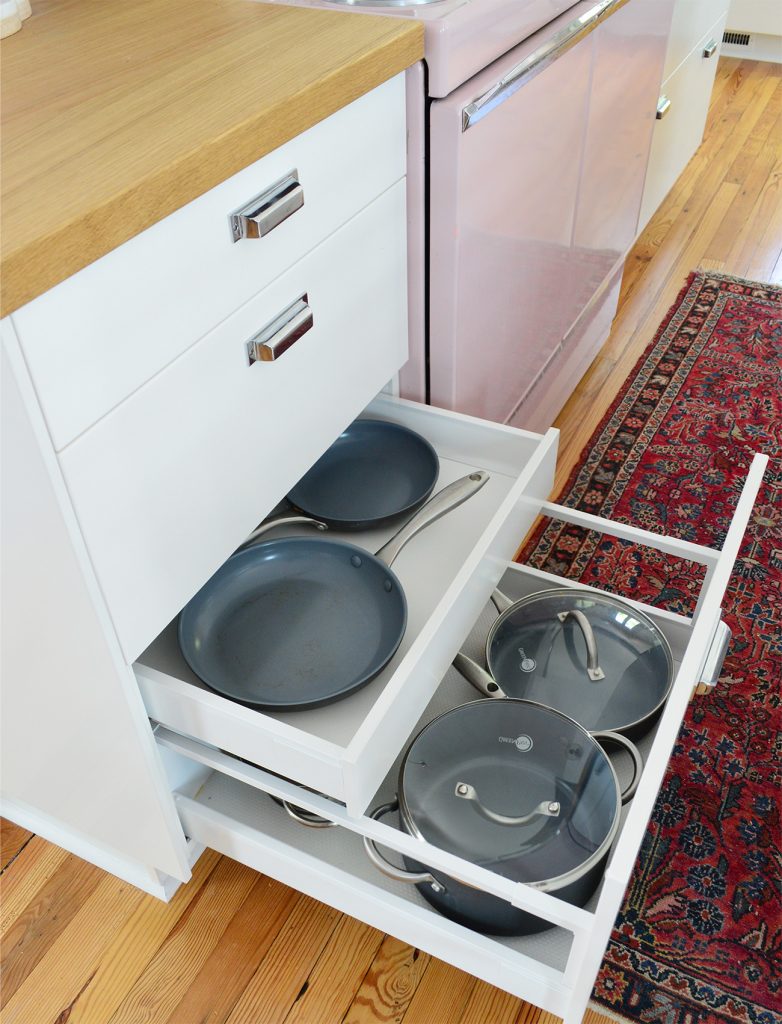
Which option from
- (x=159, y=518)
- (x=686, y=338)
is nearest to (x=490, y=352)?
(x=159, y=518)

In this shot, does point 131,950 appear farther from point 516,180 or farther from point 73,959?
point 516,180

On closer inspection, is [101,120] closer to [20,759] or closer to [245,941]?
[20,759]

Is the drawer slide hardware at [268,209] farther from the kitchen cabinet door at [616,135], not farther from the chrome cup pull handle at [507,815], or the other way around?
the kitchen cabinet door at [616,135]

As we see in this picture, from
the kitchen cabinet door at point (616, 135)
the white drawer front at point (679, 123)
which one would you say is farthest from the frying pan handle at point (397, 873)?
the white drawer front at point (679, 123)

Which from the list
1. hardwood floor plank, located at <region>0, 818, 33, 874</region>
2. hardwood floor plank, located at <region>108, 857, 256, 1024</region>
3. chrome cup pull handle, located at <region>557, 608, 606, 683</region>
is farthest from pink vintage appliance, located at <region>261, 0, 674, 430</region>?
hardwood floor plank, located at <region>0, 818, 33, 874</region>

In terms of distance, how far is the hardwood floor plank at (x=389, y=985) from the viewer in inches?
41.7

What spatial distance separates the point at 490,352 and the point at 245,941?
877 mm

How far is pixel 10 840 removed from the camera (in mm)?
1250

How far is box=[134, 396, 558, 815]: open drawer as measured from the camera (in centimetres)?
85

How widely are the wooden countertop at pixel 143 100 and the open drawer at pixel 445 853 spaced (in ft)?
1.80

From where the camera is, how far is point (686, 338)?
2232 millimetres

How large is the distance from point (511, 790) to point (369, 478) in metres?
0.45

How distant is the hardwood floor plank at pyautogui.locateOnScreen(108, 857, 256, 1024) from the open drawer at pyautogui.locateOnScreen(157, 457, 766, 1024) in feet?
0.30

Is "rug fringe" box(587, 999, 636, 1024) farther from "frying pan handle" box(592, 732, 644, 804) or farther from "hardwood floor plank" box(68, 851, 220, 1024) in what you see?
"hardwood floor plank" box(68, 851, 220, 1024)
